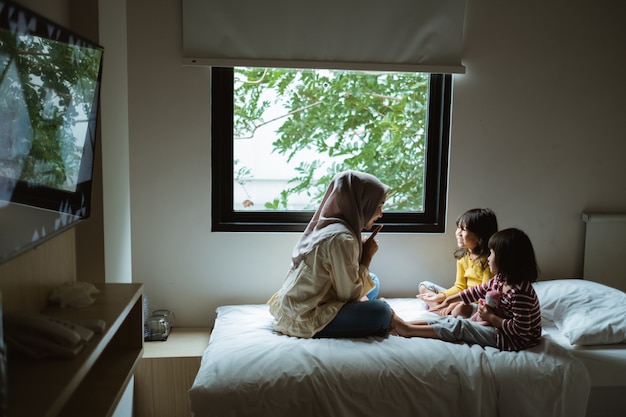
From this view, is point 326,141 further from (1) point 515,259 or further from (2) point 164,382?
(2) point 164,382

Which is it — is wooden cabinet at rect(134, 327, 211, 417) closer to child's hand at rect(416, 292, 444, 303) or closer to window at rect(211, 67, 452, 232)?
window at rect(211, 67, 452, 232)

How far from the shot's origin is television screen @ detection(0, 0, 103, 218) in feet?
3.80

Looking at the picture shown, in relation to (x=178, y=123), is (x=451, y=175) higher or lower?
lower

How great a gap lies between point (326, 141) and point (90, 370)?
1859 millimetres

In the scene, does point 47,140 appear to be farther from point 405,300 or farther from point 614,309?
point 614,309

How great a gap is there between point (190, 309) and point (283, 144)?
38.1 inches

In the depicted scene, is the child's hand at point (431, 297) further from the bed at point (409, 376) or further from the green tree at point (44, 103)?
the green tree at point (44, 103)

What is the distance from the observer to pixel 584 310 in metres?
2.73

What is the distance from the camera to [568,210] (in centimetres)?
332

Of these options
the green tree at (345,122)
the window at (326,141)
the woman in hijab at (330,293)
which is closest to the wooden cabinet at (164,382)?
the woman in hijab at (330,293)

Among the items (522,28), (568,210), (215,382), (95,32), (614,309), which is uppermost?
(522,28)

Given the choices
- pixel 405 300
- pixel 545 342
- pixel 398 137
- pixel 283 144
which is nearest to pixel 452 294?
pixel 405 300

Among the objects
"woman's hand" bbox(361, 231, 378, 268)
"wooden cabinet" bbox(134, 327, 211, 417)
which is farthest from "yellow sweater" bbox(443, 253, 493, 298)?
"wooden cabinet" bbox(134, 327, 211, 417)

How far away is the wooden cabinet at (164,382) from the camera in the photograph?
264cm
